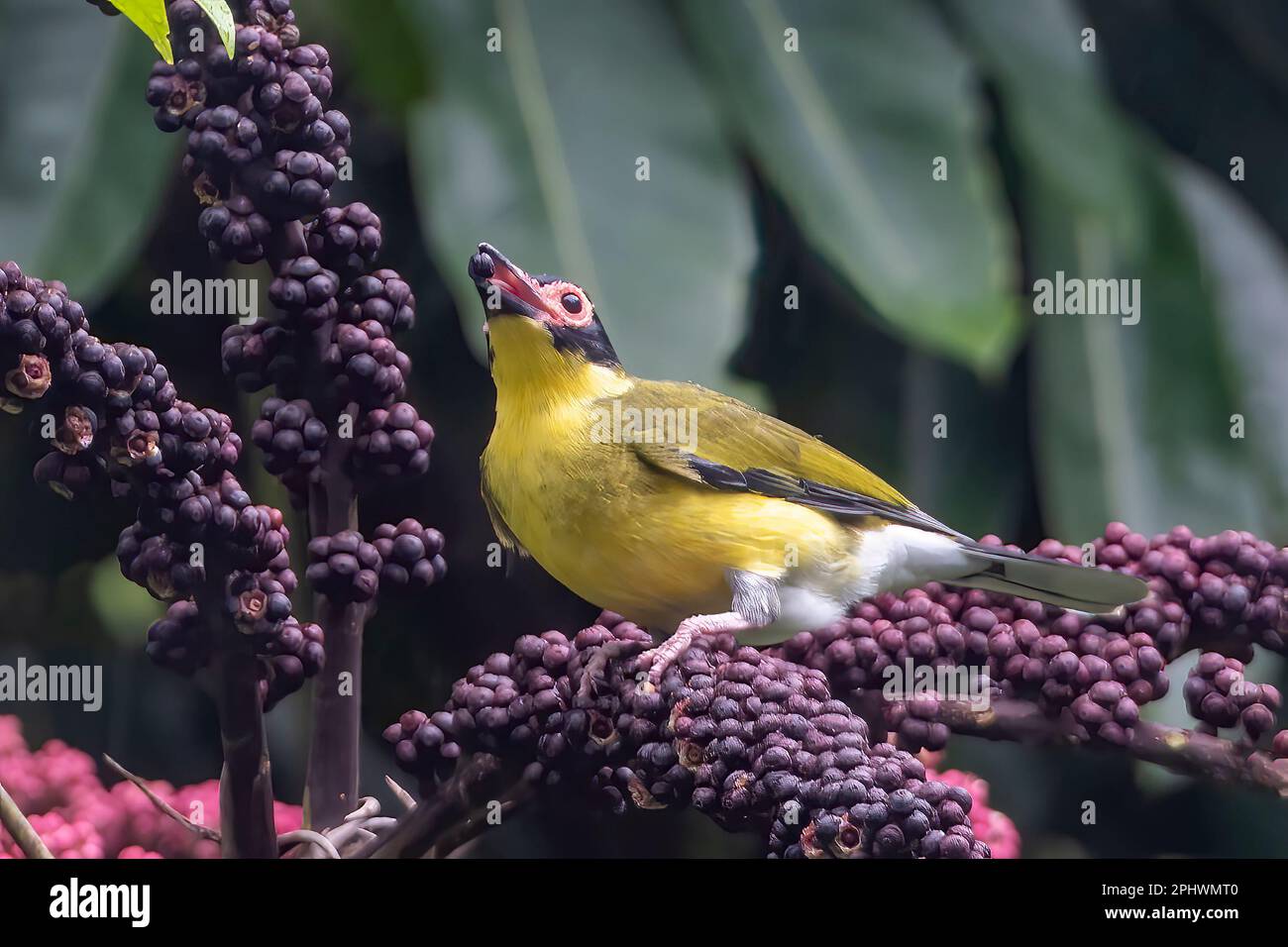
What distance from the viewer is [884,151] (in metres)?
2.32

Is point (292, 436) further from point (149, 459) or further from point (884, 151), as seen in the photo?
A: point (884, 151)

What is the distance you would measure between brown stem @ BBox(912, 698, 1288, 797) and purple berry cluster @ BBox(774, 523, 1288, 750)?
2 cm

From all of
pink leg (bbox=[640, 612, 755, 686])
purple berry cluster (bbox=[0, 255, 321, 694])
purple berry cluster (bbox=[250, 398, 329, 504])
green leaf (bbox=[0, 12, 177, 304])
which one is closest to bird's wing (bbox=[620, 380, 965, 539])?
pink leg (bbox=[640, 612, 755, 686])

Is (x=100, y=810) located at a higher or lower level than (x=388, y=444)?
lower

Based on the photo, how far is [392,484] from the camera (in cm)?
195

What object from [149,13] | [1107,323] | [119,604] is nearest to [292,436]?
[119,604]

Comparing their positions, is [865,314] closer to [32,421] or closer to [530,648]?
[530,648]

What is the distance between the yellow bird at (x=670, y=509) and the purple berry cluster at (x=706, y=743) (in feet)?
0.37

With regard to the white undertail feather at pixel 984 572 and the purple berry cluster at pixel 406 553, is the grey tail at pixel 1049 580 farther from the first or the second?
the purple berry cluster at pixel 406 553

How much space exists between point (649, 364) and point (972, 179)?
64 centimetres

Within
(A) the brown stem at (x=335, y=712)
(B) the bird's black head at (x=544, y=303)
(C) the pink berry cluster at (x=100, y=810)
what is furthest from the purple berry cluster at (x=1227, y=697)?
(C) the pink berry cluster at (x=100, y=810)

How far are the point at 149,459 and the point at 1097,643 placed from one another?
1230 millimetres

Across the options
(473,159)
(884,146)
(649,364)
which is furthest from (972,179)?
(473,159)
